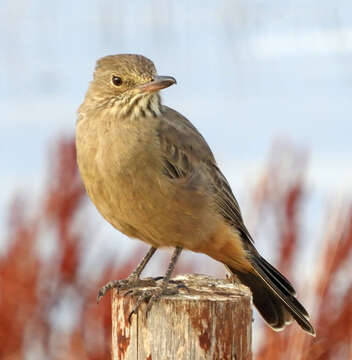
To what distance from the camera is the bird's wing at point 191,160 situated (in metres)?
5.32

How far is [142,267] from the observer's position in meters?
5.66

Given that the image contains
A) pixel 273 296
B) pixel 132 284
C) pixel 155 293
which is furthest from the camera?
pixel 273 296

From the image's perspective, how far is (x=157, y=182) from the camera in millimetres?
5164

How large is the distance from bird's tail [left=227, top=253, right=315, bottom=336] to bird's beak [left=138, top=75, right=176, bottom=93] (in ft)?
4.06

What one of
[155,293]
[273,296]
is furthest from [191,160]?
[155,293]

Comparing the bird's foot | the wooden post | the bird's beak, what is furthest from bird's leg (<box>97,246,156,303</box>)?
the bird's beak

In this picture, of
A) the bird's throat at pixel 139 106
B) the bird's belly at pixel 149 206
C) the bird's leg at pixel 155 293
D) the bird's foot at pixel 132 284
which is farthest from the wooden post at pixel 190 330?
the bird's throat at pixel 139 106

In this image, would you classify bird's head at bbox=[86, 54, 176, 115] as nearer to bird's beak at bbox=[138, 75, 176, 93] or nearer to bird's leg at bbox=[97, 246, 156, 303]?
bird's beak at bbox=[138, 75, 176, 93]

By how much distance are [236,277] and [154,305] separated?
1.32 metres

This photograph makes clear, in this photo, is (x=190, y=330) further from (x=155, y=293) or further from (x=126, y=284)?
(x=126, y=284)

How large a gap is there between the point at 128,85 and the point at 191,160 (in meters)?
0.59

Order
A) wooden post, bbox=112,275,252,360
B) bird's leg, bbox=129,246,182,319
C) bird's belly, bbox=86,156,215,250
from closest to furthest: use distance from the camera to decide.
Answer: wooden post, bbox=112,275,252,360 < bird's leg, bbox=129,246,182,319 < bird's belly, bbox=86,156,215,250

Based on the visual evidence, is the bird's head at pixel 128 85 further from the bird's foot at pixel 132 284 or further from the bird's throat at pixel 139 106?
the bird's foot at pixel 132 284

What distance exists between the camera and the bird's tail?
5.47 meters
